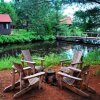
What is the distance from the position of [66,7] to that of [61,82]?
3.34 meters

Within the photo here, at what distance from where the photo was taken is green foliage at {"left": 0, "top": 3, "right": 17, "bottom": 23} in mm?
39531

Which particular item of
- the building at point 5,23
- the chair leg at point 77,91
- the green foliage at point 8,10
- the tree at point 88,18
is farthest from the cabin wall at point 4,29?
the chair leg at point 77,91

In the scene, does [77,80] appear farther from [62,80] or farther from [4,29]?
[4,29]

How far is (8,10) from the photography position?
40.4 metres

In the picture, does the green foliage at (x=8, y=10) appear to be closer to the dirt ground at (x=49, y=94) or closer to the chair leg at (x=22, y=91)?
the dirt ground at (x=49, y=94)

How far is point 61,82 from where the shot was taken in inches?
238

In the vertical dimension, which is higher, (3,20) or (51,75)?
(3,20)

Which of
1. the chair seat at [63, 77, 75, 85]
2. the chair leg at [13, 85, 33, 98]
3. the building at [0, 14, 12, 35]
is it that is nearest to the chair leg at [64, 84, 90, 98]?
the chair seat at [63, 77, 75, 85]

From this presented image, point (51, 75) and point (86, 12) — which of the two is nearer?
point (51, 75)

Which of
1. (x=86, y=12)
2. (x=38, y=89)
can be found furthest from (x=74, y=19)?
(x=38, y=89)

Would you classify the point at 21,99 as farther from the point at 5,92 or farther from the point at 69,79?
the point at 69,79

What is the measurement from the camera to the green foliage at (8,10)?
3953 cm

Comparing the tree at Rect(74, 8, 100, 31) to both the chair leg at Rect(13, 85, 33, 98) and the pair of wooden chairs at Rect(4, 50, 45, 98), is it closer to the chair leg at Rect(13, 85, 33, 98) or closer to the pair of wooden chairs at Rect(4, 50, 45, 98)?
the pair of wooden chairs at Rect(4, 50, 45, 98)

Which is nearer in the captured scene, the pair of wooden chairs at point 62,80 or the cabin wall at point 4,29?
the pair of wooden chairs at point 62,80
